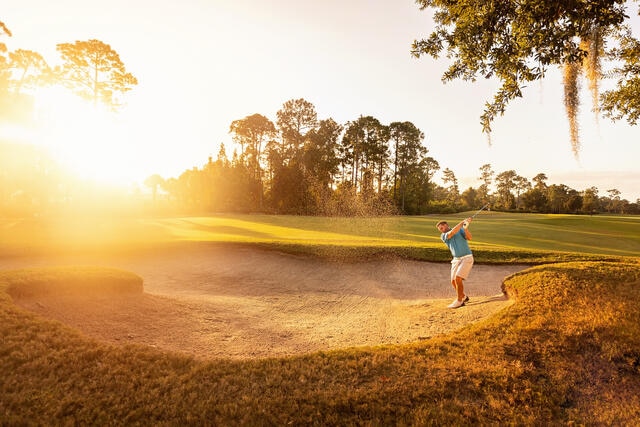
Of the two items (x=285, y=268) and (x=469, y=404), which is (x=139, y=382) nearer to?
(x=469, y=404)

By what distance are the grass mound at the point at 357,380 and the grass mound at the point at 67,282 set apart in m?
1.31

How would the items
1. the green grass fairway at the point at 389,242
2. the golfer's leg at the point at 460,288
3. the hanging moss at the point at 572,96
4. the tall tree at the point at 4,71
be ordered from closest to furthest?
the hanging moss at the point at 572,96 < the golfer's leg at the point at 460,288 < the green grass fairway at the point at 389,242 < the tall tree at the point at 4,71

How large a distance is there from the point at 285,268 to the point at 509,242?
47.5 ft

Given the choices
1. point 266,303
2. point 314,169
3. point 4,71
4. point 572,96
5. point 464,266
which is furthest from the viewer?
point 314,169

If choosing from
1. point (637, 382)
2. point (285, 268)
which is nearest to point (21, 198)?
point (285, 268)

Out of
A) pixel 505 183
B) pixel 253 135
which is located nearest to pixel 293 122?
pixel 253 135

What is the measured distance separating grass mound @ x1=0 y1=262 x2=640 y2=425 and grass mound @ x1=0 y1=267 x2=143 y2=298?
4.30 ft

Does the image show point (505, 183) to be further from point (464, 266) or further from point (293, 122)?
point (464, 266)

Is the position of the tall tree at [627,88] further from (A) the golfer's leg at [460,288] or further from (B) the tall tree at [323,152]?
(B) the tall tree at [323,152]

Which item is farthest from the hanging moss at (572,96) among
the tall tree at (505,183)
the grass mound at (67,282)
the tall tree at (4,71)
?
the tall tree at (505,183)

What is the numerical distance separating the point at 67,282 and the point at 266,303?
15.2 ft

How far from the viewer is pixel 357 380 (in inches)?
145

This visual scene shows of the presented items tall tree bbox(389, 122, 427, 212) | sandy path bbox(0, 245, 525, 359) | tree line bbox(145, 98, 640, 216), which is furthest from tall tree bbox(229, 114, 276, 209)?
sandy path bbox(0, 245, 525, 359)

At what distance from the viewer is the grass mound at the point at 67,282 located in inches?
241
